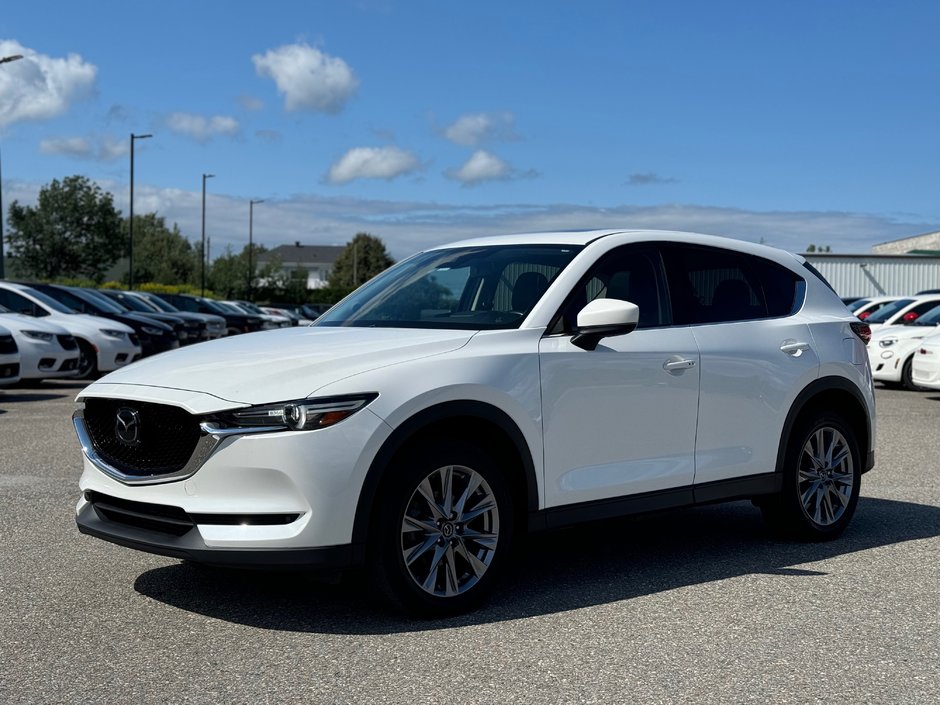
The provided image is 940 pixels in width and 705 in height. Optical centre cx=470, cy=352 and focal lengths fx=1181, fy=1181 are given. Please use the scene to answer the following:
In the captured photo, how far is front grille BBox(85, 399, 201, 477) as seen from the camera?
4.80 meters

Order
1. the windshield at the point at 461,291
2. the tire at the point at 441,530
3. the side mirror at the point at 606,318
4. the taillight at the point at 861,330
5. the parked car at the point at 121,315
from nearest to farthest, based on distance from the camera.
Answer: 1. the tire at the point at 441,530
2. the side mirror at the point at 606,318
3. the windshield at the point at 461,291
4. the taillight at the point at 861,330
5. the parked car at the point at 121,315

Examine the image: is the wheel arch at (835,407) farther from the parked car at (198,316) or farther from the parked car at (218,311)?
the parked car at (218,311)

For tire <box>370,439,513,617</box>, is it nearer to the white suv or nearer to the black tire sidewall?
the white suv

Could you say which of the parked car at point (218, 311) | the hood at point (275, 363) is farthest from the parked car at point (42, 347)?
the parked car at point (218, 311)

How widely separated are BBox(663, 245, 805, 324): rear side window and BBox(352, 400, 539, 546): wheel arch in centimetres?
136

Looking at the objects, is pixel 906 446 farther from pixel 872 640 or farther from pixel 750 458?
pixel 872 640

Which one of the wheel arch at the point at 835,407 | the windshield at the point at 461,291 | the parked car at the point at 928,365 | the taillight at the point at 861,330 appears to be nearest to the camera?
the windshield at the point at 461,291

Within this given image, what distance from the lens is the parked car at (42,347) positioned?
16.5 meters

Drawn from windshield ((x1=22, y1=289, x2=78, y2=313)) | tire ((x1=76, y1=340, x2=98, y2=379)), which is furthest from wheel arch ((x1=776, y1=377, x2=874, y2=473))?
windshield ((x1=22, y1=289, x2=78, y2=313))

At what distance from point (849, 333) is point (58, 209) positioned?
316 ft

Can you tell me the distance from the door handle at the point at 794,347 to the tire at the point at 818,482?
1.35 feet

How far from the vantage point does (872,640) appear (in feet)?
15.9

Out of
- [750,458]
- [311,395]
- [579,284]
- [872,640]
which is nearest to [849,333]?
Result: [750,458]

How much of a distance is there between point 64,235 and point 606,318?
315ft
